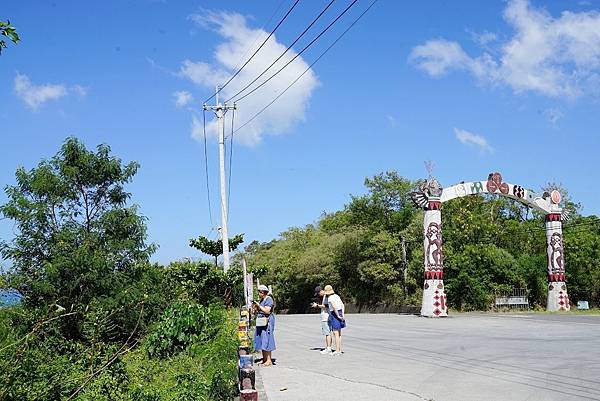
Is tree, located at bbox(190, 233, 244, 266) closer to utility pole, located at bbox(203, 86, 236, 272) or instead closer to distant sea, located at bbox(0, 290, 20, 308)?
utility pole, located at bbox(203, 86, 236, 272)

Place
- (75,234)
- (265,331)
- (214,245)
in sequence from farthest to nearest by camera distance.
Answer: (214,245)
(75,234)
(265,331)

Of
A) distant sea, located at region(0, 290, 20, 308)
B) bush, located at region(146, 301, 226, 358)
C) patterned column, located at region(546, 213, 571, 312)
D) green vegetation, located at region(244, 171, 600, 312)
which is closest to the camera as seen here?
distant sea, located at region(0, 290, 20, 308)

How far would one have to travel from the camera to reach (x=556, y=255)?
32.3m

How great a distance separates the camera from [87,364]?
26.2 feet

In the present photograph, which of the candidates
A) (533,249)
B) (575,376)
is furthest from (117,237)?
(533,249)

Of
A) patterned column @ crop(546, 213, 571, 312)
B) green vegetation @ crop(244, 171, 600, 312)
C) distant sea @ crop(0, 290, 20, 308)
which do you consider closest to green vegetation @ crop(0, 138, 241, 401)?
distant sea @ crop(0, 290, 20, 308)

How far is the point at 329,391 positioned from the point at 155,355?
207 inches

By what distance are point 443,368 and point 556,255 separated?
75.6 ft

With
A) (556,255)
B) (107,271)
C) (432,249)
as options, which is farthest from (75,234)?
(556,255)

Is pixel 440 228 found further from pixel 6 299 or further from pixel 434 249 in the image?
pixel 6 299

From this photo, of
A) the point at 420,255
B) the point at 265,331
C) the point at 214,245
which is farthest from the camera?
the point at 420,255

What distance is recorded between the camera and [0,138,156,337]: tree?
63.5 feet

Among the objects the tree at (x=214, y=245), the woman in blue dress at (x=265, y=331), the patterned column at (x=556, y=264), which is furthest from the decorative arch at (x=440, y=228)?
the woman in blue dress at (x=265, y=331)

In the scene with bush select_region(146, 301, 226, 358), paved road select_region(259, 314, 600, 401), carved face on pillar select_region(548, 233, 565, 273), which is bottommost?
paved road select_region(259, 314, 600, 401)
